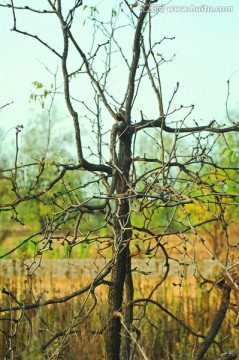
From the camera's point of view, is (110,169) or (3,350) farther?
(3,350)

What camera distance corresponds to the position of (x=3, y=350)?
5277 millimetres

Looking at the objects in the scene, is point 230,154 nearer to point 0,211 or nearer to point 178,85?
point 178,85

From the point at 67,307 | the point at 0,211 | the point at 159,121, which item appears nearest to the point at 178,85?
the point at 159,121

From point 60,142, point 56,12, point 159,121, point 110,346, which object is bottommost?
point 110,346

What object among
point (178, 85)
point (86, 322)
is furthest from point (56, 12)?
point (86, 322)

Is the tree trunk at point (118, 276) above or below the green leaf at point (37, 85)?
below

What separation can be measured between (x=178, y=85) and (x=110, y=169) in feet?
1.92

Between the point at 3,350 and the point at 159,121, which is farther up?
the point at 159,121

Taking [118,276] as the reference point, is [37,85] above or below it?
above

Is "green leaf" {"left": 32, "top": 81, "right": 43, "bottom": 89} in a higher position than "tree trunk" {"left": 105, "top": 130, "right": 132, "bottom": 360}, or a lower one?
higher

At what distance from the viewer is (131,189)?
319 cm

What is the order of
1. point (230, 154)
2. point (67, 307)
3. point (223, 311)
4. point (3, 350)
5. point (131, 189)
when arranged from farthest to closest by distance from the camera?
point (67, 307)
point (3, 350)
point (223, 311)
point (230, 154)
point (131, 189)

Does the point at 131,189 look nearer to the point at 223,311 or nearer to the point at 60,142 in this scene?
the point at 223,311

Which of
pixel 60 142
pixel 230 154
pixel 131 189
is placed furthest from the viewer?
pixel 60 142
